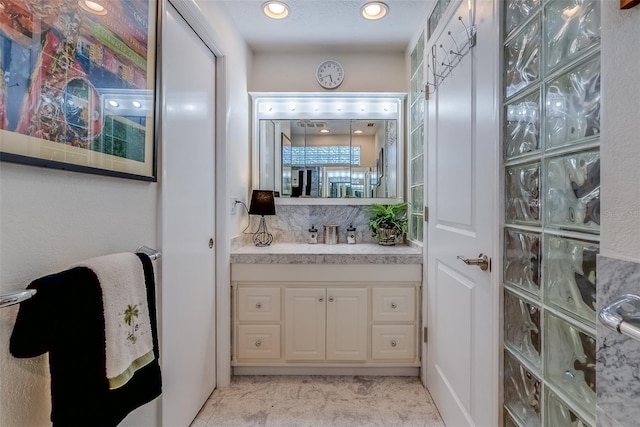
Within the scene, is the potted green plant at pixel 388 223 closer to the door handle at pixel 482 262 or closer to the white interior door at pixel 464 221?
the white interior door at pixel 464 221

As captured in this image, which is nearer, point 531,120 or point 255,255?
point 531,120

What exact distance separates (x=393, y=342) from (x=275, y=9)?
234 centimetres

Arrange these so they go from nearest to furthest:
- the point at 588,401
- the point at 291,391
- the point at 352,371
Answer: the point at 588,401, the point at 291,391, the point at 352,371

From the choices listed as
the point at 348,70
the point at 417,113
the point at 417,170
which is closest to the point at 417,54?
the point at 417,113

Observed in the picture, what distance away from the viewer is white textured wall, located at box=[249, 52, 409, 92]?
2.46m

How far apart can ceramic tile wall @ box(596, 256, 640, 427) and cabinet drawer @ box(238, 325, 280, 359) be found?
1.70 meters

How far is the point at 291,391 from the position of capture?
189 cm

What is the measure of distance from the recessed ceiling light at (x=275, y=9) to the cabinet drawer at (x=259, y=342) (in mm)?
2098

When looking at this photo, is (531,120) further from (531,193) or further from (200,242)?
(200,242)

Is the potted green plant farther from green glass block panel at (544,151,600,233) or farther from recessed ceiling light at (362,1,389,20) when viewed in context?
green glass block panel at (544,151,600,233)

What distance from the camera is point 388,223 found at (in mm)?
2328

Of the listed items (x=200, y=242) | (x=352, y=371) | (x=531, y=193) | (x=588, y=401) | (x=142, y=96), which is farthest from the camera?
(x=352, y=371)

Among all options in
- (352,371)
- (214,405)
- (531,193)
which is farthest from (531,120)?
(214,405)

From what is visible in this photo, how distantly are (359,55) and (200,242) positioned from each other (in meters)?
1.96
